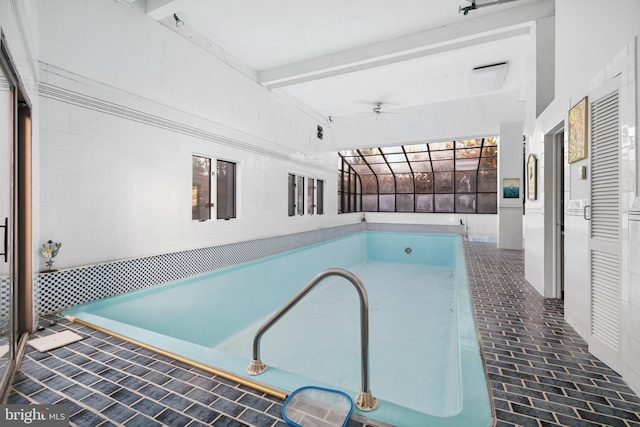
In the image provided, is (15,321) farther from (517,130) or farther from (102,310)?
(517,130)

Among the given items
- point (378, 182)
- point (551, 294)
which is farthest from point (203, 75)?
point (378, 182)

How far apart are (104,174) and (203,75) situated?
6.65 ft

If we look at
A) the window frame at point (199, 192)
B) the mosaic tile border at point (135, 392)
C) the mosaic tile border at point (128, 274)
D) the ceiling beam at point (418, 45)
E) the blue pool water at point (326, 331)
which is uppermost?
the ceiling beam at point (418, 45)

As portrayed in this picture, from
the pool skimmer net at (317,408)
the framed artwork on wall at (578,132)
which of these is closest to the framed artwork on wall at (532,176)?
the framed artwork on wall at (578,132)

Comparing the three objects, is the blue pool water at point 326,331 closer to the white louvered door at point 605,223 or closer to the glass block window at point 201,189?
the white louvered door at point 605,223

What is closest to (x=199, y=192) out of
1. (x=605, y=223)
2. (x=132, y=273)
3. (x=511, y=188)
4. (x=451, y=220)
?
(x=132, y=273)

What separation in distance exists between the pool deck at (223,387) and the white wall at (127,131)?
1.10 m

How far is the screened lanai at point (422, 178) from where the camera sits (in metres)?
9.58

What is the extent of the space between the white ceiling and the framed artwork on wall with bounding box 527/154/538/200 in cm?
163

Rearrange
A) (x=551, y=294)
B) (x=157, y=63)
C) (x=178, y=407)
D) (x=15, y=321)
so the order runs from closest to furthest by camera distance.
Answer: (x=178, y=407), (x=15, y=321), (x=551, y=294), (x=157, y=63)

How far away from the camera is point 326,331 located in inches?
151

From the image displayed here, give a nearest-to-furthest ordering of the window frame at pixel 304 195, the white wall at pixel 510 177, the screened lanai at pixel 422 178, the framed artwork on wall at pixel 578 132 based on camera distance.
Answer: the framed artwork on wall at pixel 578 132, the white wall at pixel 510 177, the window frame at pixel 304 195, the screened lanai at pixel 422 178

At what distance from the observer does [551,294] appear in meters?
2.94

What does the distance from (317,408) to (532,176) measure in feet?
11.1
